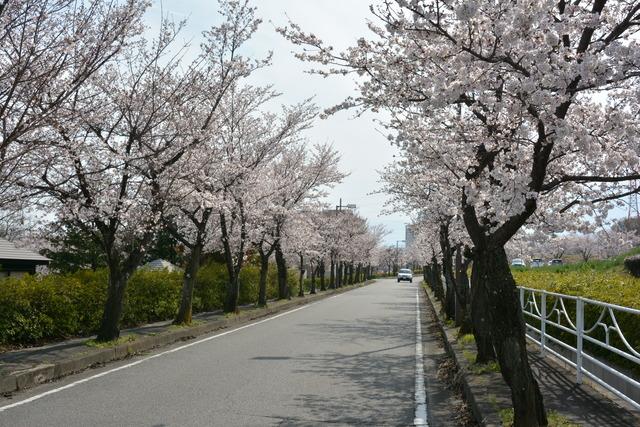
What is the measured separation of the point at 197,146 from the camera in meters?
12.7

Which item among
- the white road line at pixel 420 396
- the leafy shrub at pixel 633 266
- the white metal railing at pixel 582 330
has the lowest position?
the white road line at pixel 420 396

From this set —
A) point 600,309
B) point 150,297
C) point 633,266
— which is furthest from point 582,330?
point 150,297

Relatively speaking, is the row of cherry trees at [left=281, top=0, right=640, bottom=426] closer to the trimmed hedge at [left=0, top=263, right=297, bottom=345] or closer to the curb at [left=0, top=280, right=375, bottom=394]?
the curb at [left=0, top=280, right=375, bottom=394]

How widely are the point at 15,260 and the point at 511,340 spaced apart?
24657 mm

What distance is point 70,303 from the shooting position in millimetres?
12859

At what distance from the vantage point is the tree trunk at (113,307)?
Result: 1191cm

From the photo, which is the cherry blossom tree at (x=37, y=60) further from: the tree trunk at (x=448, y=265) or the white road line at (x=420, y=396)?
the tree trunk at (x=448, y=265)

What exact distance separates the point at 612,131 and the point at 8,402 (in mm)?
7536

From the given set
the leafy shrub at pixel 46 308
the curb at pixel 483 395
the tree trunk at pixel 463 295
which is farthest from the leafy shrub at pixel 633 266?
the leafy shrub at pixel 46 308

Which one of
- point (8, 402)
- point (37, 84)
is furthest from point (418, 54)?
point (8, 402)

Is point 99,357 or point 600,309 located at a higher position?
point 600,309

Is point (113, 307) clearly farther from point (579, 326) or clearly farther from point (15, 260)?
point (15, 260)

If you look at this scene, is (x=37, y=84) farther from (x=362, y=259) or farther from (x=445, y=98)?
(x=362, y=259)

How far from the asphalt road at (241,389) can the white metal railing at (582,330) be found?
2231 mm
